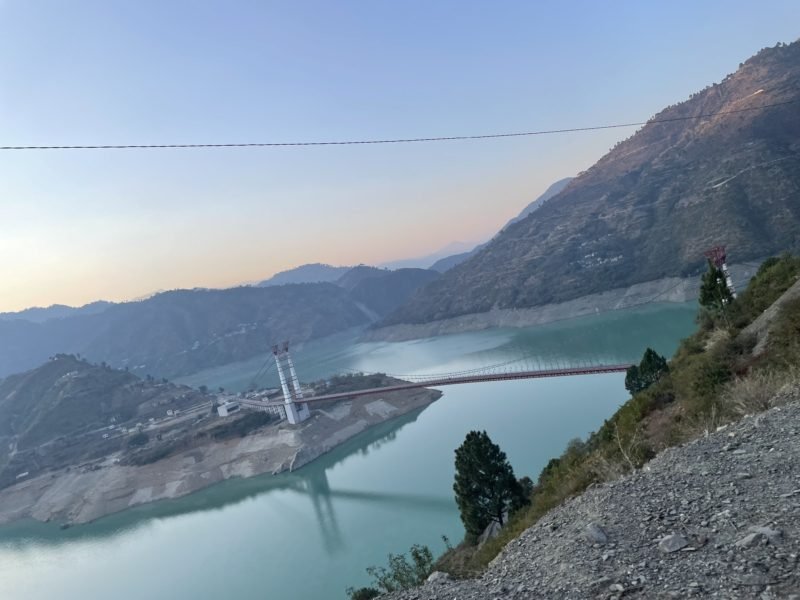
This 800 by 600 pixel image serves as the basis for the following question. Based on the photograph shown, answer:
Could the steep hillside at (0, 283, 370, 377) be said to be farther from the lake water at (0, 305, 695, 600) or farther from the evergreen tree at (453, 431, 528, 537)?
the evergreen tree at (453, 431, 528, 537)

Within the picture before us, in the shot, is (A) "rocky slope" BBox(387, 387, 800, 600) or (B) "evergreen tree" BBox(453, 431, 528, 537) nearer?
(A) "rocky slope" BBox(387, 387, 800, 600)

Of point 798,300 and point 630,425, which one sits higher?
point 798,300

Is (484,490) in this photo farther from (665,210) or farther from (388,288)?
(388,288)

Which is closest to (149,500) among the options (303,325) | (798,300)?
(798,300)

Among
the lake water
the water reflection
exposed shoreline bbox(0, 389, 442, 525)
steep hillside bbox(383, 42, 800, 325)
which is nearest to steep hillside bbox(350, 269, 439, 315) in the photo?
steep hillside bbox(383, 42, 800, 325)

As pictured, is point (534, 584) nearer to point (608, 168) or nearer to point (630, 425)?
point (630, 425)

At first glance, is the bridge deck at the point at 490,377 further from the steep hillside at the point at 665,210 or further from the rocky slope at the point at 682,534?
the steep hillside at the point at 665,210

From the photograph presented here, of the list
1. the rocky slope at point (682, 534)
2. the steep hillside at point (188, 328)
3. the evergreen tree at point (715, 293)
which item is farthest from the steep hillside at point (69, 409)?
the rocky slope at point (682, 534)
